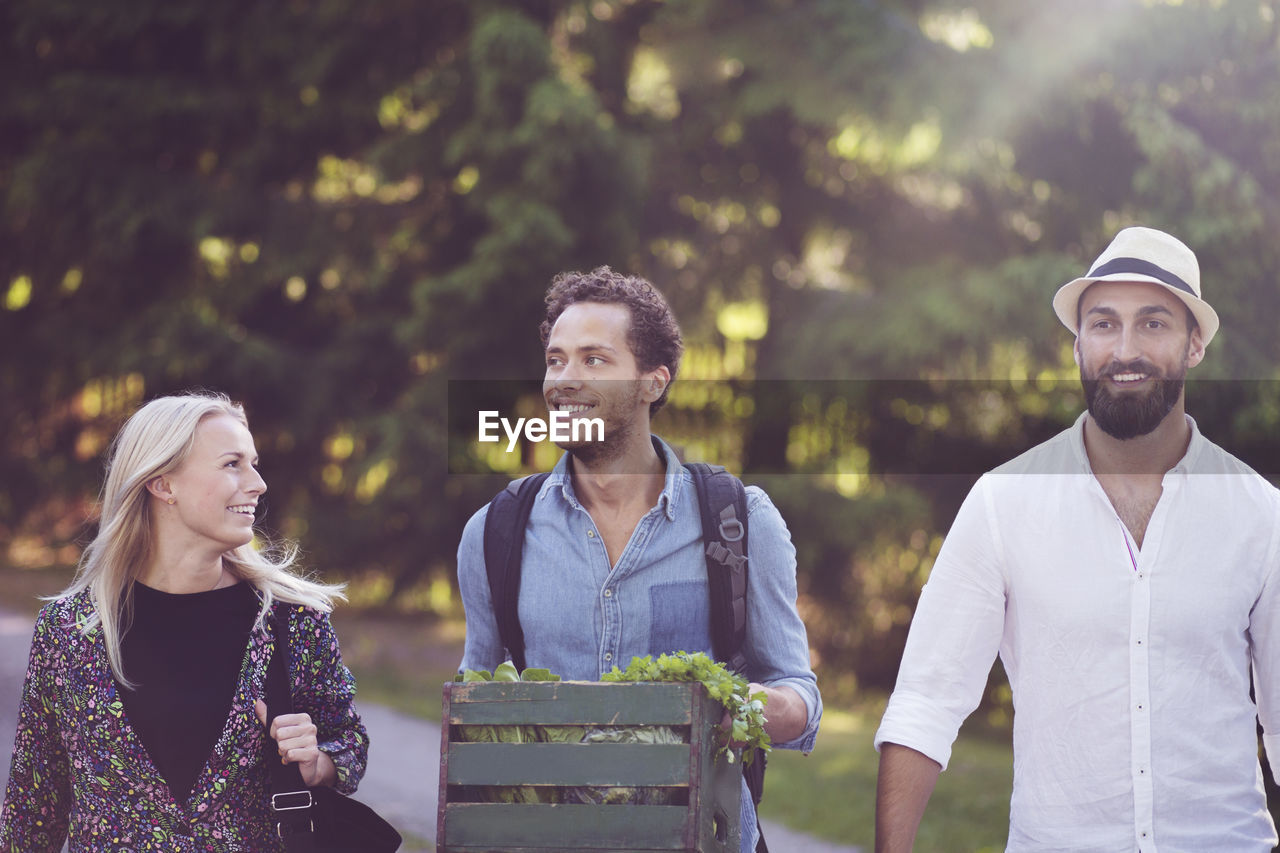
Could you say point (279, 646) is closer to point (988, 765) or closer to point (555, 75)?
point (988, 765)

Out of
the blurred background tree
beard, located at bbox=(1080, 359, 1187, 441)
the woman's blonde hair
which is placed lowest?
the woman's blonde hair

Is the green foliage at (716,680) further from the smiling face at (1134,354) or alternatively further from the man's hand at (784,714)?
the smiling face at (1134,354)

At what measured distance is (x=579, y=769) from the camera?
9.36ft

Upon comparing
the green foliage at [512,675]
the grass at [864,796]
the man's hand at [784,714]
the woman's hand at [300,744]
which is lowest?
the grass at [864,796]

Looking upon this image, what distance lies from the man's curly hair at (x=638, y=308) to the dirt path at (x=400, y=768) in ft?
17.7

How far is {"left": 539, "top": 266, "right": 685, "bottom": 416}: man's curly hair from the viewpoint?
3760mm

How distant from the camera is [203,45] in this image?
17.9 meters

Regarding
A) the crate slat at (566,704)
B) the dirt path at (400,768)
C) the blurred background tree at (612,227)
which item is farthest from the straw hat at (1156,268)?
the blurred background tree at (612,227)

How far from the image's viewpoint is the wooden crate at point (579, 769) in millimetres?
2797

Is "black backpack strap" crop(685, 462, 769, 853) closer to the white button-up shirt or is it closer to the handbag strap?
the white button-up shirt

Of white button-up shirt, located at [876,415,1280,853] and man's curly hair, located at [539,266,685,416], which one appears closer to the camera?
white button-up shirt, located at [876,415,1280,853]

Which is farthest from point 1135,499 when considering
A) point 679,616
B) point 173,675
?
point 173,675

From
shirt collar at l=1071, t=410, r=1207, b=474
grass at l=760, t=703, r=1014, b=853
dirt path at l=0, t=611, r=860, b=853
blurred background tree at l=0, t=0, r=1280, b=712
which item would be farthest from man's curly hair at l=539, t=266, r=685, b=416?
blurred background tree at l=0, t=0, r=1280, b=712

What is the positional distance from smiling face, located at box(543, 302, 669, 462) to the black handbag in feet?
3.33
